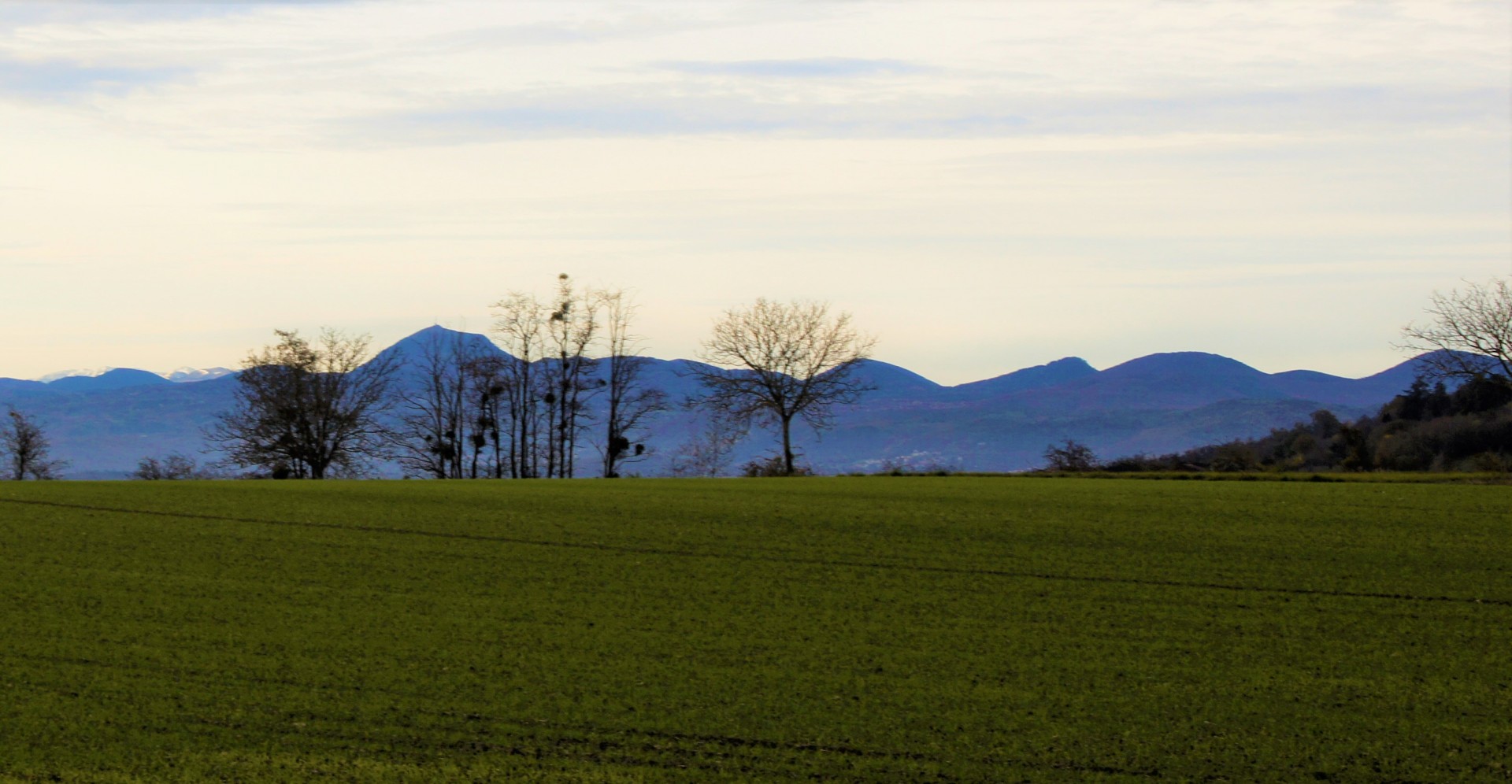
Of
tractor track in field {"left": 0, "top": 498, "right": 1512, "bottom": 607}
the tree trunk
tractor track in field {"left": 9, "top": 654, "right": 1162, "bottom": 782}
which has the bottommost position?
tractor track in field {"left": 9, "top": 654, "right": 1162, "bottom": 782}

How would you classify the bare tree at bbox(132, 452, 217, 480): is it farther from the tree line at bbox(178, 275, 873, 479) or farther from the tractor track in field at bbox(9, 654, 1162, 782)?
the tractor track in field at bbox(9, 654, 1162, 782)

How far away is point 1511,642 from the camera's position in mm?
11523

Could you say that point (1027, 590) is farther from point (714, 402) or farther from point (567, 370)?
point (567, 370)

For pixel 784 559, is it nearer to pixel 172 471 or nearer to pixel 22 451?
pixel 172 471

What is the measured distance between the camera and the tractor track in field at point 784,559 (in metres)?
13.6

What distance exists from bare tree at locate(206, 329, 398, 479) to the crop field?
37920 millimetres

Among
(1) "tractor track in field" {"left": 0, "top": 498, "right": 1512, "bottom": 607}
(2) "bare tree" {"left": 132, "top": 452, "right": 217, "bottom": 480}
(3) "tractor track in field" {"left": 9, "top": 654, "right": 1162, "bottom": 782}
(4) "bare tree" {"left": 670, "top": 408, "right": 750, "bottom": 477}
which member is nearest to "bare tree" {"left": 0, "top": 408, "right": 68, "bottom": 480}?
(2) "bare tree" {"left": 132, "top": 452, "right": 217, "bottom": 480}

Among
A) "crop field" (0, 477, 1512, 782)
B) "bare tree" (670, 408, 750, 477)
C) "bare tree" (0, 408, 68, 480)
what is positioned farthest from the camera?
"bare tree" (0, 408, 68, 480)

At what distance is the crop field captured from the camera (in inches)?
327

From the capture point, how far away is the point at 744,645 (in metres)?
11.1

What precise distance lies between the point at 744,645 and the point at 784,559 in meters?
4.54

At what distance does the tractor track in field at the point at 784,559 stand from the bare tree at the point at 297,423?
37.6m

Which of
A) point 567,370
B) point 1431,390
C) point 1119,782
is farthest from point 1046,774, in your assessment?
point 1431,390

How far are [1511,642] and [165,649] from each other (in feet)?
38.4
